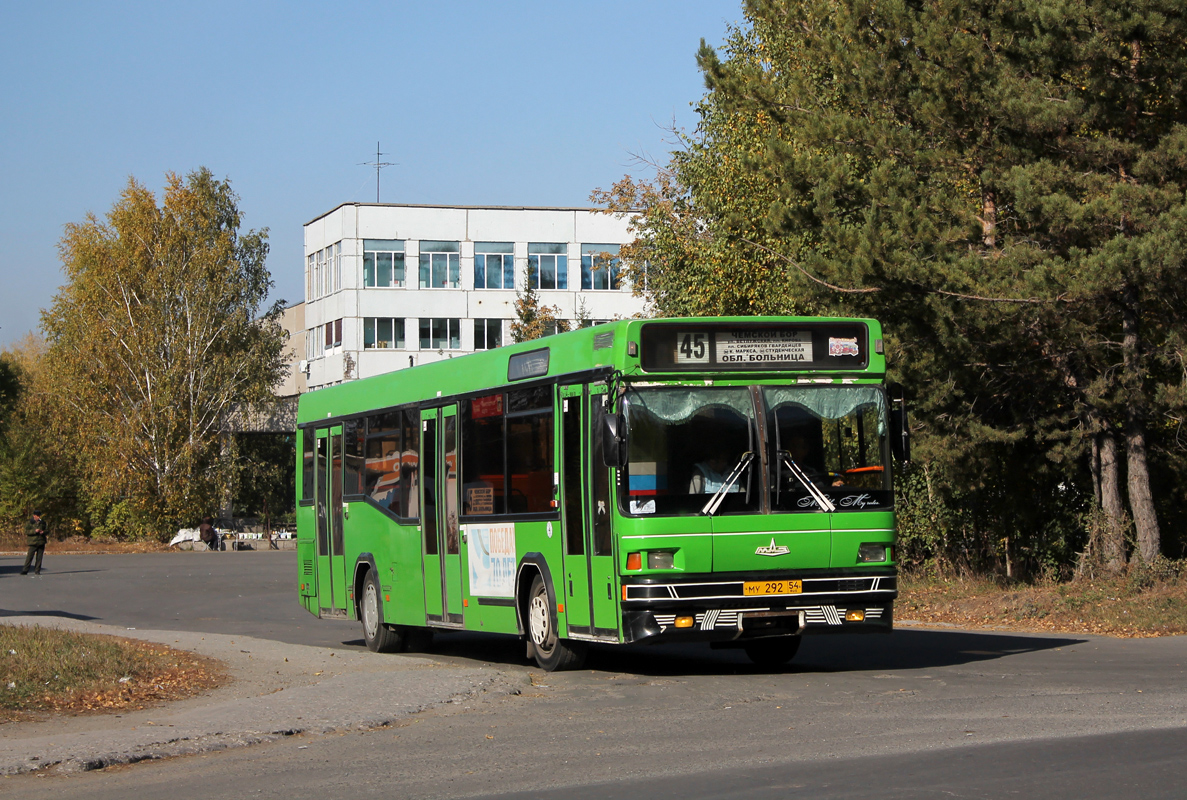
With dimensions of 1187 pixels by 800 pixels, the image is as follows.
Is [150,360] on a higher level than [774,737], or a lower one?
higher

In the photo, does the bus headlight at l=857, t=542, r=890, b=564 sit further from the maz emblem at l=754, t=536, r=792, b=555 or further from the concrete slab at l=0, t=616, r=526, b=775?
the concrete slab at l=0, t=616, r=526, b=775

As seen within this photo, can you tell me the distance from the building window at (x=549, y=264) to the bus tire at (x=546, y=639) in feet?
193

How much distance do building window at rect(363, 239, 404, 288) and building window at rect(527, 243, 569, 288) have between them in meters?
6.41

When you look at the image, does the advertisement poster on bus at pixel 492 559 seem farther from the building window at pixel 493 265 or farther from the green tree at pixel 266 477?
the building window at pixel 493 265

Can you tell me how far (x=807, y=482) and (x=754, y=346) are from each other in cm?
131

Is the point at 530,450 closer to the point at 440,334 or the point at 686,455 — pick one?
the point at 686,455

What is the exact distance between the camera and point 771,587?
12.8m

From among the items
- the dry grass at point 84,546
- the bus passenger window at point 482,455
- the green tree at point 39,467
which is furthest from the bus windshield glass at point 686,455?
the green tree at point 39,467

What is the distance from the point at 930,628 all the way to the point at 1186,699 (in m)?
8.60

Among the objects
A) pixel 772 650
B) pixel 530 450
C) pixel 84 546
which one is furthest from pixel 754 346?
pixel 84 546

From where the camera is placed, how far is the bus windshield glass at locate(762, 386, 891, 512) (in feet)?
42.3

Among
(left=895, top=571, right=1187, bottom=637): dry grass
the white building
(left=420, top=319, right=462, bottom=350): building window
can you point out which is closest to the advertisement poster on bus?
(left=895, top=571, right=1187, bottom=637): dry grass

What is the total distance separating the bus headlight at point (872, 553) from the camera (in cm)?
1309

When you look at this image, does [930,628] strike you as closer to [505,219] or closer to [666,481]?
[666,481]
